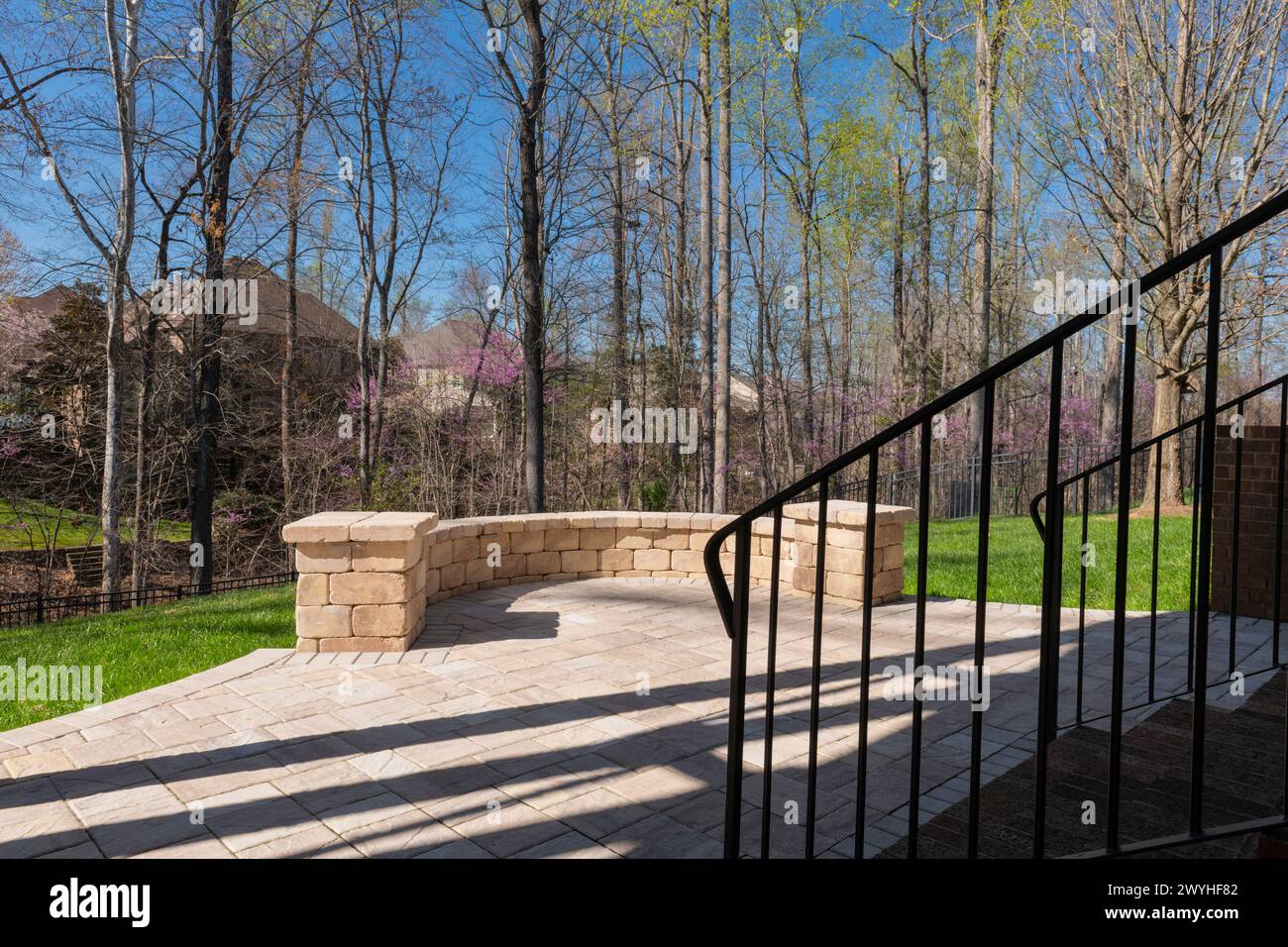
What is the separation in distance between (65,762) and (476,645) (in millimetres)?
2441

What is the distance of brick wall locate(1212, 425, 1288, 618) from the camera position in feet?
17.0

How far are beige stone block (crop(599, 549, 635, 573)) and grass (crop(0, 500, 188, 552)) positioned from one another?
794cm

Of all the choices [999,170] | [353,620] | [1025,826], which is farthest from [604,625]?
[999,170]

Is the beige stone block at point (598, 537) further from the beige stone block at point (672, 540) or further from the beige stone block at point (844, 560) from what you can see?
the beige stone block at point (844, 560)

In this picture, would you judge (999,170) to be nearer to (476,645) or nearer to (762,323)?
(762,323)

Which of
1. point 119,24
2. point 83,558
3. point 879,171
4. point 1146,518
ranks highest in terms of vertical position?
point 879,171

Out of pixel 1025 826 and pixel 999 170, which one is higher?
pixel 999 170

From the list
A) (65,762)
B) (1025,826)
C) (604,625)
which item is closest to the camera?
(1025,826)

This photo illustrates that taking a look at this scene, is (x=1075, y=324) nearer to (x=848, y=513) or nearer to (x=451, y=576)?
(x=848, y=513)

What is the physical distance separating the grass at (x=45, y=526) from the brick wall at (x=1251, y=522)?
13.0 metres

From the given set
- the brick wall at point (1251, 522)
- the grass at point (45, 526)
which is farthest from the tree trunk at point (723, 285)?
the grass at point (45, 526)

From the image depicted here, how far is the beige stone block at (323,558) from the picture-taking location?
5.18m

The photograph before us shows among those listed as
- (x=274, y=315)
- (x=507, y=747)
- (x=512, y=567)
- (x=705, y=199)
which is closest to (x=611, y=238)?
(x=705, y=199)

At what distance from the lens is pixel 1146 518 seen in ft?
35.5
